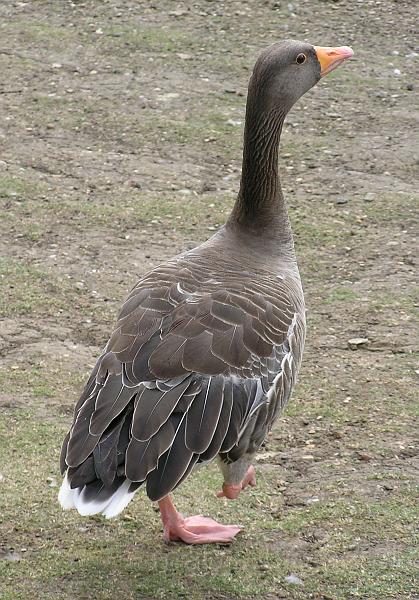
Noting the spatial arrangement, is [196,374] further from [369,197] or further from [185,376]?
[369,197]

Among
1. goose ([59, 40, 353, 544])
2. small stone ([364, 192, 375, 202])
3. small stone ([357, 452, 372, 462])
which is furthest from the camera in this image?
small stone ([364, 192, 375, 202])

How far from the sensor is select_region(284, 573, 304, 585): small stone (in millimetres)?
4211

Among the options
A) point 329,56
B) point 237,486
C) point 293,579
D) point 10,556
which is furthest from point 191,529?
point 329,56

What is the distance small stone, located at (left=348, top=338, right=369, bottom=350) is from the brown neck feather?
3.56ft

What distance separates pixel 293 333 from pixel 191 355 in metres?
0.68

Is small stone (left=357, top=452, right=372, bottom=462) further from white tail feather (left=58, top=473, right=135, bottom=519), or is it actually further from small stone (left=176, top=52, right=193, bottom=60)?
small stone (left=176, top=52, right=193, bottom=60)

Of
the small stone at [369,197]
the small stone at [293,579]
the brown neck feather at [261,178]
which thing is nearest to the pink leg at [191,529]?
the small stone at [293,579]

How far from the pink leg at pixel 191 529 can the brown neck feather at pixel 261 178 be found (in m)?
1.57

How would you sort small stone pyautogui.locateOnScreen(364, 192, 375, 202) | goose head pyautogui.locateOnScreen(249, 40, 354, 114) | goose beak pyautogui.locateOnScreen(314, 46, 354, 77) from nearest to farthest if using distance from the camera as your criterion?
1. goose head pyautogui.locateOnScreen(249, 40, 354, 114)
2. goose beak pyautogui.locateOnScreen(314, 46, 354, 77)
3. small stone pyautogui.locateOnScreen(364, 192, 375, 202)

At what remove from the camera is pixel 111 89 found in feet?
31.3

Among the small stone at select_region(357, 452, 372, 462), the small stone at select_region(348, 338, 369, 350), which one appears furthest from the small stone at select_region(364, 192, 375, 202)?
the small stone at select_region(357, 452, 372, 462)

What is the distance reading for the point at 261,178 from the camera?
5352mm

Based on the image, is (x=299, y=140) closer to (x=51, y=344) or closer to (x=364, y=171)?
(x=364, y=171)

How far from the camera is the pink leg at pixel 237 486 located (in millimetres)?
4414
